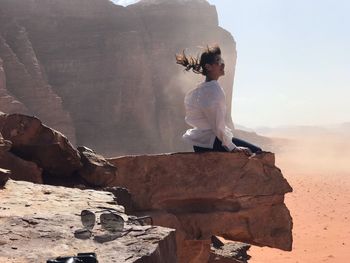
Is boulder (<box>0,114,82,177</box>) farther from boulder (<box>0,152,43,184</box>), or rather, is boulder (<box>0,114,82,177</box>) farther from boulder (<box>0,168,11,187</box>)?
boulder (<box>0,168,11,187</box>)

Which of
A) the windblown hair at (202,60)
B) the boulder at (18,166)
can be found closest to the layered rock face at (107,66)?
the windblown hair at (202,60)

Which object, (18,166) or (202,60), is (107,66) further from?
(18,166)

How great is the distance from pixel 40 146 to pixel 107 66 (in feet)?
79.2

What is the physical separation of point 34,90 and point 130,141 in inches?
263

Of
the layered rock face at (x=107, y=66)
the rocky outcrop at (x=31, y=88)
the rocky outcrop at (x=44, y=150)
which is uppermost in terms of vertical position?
the layered rock face at (x=107, y=66)

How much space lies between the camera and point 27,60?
80.1 feet

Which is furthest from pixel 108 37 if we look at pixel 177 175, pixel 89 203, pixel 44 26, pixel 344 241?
pixel 89 203

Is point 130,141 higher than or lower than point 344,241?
higher

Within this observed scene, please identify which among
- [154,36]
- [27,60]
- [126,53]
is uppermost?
[154,36]

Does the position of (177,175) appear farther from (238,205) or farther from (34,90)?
(34,90)

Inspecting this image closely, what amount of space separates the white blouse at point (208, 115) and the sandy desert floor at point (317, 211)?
5.98m

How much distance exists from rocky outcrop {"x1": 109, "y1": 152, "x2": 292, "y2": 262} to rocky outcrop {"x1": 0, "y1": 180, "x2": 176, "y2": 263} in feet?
6.59

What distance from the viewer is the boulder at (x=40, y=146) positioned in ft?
17.6

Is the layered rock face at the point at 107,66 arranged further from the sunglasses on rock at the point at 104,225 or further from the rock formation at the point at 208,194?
the sunglasses on rock at the point at 104,225
